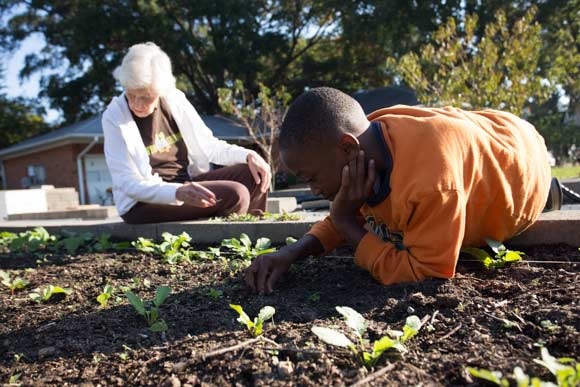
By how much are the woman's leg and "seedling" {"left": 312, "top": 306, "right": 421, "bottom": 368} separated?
9.25 feet

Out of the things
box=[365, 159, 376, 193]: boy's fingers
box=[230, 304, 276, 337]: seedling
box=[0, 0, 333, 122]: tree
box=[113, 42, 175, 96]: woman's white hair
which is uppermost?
box=[0, 0, 333, 122]: tree

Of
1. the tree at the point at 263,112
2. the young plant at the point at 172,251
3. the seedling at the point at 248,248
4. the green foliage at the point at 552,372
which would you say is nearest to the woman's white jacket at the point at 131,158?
the young plant at the point at 172,251

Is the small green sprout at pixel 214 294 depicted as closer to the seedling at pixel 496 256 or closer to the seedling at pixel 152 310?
the seedling at pixel 152 310

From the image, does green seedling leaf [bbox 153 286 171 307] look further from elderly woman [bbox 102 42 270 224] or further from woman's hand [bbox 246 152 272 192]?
woman's hand [bbox 246 152 272 192]

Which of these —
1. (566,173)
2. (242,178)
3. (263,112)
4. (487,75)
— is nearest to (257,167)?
(242,178)

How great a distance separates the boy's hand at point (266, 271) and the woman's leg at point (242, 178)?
2055 mm

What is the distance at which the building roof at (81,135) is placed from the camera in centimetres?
1903

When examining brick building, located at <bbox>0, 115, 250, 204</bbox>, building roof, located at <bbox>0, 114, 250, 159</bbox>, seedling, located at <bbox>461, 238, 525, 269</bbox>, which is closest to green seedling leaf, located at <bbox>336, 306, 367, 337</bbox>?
seedling, located at <bbox>461, 238, 525, 269</bbox>

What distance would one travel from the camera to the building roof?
19.0 m

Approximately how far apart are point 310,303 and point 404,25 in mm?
23963

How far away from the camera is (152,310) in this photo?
180 centimetres

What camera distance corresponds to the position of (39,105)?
30.1m

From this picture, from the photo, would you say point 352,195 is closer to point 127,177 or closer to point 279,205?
point 127,177

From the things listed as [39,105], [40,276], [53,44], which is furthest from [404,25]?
[40,276]
